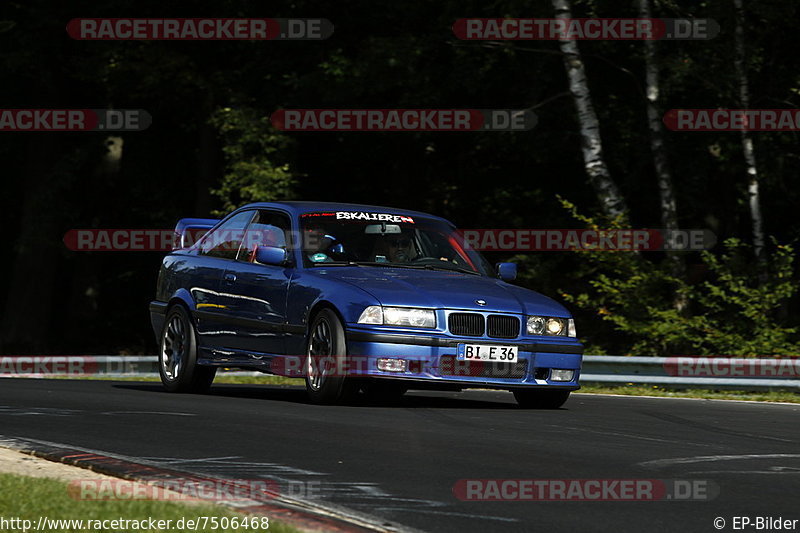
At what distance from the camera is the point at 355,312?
38.9 feet

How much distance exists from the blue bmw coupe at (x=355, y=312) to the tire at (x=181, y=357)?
0.02 m

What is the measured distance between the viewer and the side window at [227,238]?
1405cm

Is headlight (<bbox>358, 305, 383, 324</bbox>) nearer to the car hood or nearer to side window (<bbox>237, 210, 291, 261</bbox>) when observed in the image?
the car hood

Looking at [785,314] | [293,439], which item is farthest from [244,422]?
[785,314]

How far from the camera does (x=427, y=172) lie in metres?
35.7

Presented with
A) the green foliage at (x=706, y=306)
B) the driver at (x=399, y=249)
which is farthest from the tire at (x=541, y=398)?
the green foliage at (x=706, y=306)

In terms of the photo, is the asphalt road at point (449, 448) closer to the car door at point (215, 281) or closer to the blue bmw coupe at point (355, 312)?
the blue bmw coupe at point (355, 312)

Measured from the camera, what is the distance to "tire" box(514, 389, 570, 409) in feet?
42.9

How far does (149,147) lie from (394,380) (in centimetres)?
2723

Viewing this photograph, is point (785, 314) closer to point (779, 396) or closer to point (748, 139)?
point (748, 139)

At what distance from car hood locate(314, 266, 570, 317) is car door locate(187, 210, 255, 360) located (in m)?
1.41

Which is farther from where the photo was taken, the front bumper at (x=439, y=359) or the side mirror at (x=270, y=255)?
the side mirror at (x=270, y=255)

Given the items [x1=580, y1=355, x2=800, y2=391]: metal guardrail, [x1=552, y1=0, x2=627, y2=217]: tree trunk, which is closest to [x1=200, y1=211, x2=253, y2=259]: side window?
[x1=580, y1=355, x2=800, y2=391]: metal guardrail

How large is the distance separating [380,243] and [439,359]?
1803 millimetres
